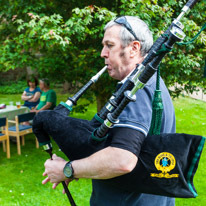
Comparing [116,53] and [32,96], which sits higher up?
[116,53]

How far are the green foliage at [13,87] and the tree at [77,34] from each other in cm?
1202

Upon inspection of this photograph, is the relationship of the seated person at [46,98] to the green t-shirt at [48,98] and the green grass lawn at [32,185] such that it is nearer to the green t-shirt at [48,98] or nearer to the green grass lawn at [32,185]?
the green t-shirt at [48,98]

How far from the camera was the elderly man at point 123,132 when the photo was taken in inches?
49.5

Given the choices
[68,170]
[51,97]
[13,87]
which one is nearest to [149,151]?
[68,170]

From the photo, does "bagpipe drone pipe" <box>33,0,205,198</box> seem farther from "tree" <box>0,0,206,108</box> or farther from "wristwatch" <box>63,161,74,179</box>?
"tree" <box>0,0,206,108</box>

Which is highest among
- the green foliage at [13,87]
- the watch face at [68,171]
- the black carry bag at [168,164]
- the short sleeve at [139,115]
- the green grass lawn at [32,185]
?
the short sleeve at [139,115]

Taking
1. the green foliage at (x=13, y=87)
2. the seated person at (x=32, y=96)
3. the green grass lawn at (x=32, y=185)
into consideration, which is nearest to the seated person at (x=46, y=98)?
the seated person at (x=32, y=96)

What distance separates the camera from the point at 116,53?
1503mm

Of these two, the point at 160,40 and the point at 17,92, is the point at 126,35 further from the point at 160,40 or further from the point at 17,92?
the point at 17,92

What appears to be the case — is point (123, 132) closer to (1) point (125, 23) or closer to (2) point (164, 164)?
(2) point (164, 164)

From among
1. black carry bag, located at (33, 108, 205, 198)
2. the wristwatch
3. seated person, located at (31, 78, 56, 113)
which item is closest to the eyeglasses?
black carry bag, located at (33, 108, 205, 198)

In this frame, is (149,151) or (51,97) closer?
(149,151)

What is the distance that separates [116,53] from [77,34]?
12.8ft

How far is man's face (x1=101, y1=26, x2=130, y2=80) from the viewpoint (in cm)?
149
